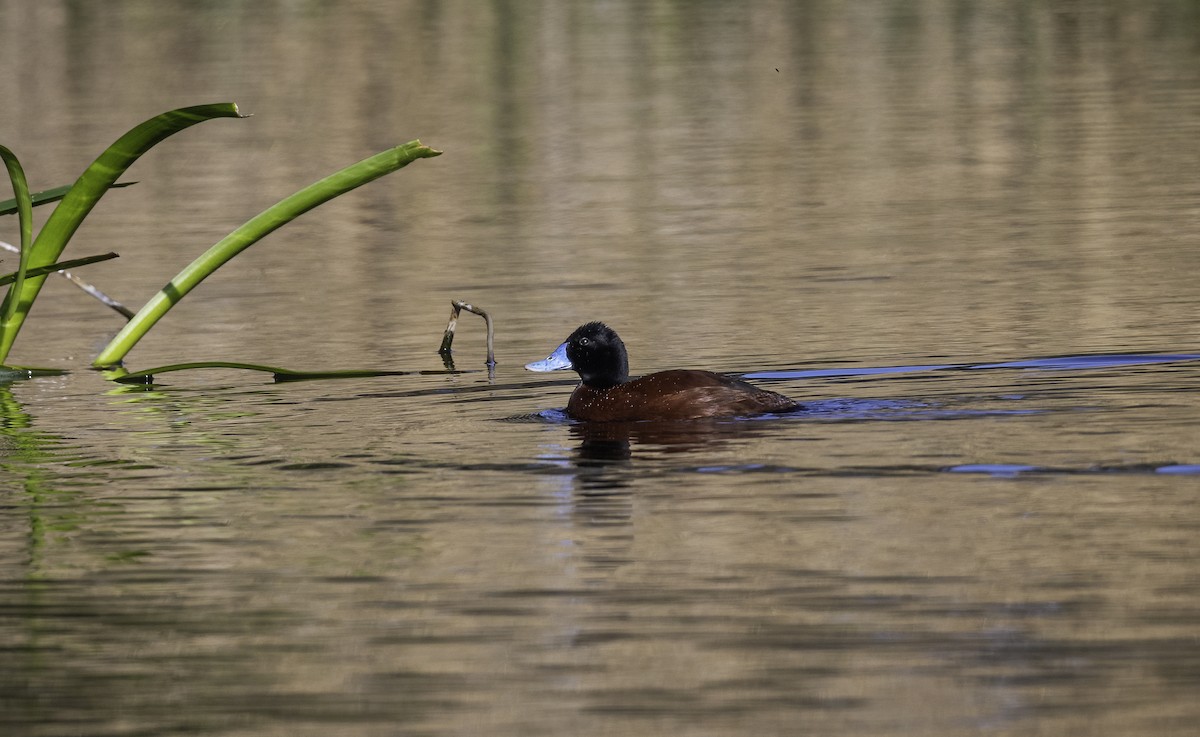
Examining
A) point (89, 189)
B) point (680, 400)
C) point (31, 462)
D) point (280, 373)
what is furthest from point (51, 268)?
point (680, 400)

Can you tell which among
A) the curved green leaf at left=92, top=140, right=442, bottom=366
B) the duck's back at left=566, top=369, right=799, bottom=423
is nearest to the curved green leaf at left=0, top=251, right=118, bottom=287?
the curved green leaf at left=92, top=140, right=442, bottom=366

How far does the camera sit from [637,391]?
34.0ft

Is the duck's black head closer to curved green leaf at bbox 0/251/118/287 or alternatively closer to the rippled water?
the rippled water

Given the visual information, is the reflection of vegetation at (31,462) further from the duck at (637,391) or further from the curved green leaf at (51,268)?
the duck at (637,391)

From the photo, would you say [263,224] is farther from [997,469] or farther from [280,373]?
[997,469]

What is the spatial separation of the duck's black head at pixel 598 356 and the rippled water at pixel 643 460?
291mm

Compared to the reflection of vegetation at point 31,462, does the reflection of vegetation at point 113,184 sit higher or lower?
higher

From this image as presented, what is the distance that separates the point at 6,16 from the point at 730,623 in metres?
51.3

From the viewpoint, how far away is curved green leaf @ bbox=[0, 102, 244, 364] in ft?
34.4

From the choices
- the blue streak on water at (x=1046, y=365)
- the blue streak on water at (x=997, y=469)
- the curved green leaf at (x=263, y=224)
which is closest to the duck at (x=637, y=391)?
the blue streak on water at (x=1046, y=365)

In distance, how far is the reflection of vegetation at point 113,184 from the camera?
10758mm

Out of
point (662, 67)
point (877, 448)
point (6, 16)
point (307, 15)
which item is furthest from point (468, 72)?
point (877, 448)

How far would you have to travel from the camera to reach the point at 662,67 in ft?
113

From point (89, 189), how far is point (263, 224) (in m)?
0.88
